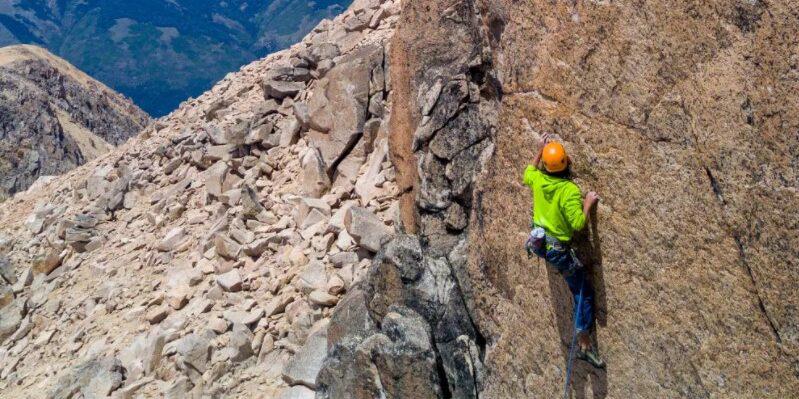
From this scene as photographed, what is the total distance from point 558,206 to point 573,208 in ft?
0.53

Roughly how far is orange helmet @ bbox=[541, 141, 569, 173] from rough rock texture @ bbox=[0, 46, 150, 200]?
40.9 m

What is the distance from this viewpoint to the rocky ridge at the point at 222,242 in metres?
10.4

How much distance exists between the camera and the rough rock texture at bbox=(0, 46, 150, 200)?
43.6m

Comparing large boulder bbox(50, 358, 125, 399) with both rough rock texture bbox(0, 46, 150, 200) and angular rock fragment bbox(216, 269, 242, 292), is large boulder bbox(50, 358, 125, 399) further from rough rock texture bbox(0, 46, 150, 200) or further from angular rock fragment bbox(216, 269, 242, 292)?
rough rock texture bbox(0, 46, 150, 200)

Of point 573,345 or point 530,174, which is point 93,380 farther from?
point 530,174

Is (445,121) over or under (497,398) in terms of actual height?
over

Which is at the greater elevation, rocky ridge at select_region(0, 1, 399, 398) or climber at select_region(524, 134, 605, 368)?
climber at select_region(524, 134, 605, 368)

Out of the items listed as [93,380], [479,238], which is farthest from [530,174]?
[93,380]

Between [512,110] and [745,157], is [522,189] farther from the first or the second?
[745,157]

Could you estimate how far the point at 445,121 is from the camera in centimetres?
870

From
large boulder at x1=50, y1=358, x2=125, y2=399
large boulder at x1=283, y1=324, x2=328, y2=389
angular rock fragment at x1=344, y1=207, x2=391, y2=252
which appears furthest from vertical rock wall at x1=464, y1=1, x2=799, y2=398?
large boulder at x1=50, y1=358, x2=125, y2=399

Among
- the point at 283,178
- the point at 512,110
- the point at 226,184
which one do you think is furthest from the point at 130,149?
the point at 512,110

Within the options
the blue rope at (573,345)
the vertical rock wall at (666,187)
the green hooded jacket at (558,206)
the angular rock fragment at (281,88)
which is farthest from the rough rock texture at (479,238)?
the angular rock fragment at (281,88)

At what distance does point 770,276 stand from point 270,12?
151 m
